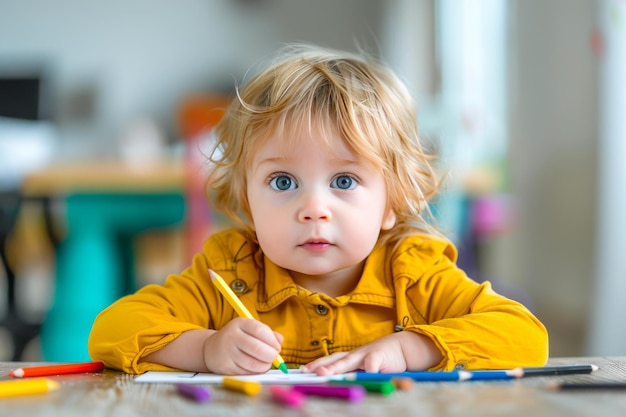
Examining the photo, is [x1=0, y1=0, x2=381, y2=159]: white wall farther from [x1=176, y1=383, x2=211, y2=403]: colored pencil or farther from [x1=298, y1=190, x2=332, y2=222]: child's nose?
[x1=176, y1=383, x2=211, y2=403]: colored pencil

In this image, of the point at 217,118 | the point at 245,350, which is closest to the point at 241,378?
the point at 245,350

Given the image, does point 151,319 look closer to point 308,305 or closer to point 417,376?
point 308,305

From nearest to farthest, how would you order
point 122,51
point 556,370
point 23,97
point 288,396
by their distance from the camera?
point 288,396, point 556,370, point 23,97, point 122,51

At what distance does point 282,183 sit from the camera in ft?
2.80

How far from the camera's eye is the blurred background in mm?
2613

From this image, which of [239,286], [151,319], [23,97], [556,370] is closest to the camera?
[556,370]

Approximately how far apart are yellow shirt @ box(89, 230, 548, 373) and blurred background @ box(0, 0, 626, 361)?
210 mm

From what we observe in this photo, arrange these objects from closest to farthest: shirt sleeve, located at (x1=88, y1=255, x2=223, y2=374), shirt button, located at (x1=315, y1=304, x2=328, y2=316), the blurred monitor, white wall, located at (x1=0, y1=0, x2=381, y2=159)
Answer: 1. shirt sleeve, located at (x1=88, y1=255, x2=223, y2=374)
2. shirt button, located at (x1=315, y1=304, x2=328, y2=316)
3. the blurred monitor
4. white wall, located at (x1=0, y1=0, x2=381, y2=159)

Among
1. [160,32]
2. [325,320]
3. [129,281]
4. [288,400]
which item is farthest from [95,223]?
[160,32]

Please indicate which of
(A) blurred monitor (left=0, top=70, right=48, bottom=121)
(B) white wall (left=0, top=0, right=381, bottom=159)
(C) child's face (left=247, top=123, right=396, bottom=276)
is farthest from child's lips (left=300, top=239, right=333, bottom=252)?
(B) white wall (left=0, top=0, right=381, bottom=159)

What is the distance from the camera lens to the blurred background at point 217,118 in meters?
2.61

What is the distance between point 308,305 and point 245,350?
0.17m

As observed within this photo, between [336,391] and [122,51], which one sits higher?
[122,51]

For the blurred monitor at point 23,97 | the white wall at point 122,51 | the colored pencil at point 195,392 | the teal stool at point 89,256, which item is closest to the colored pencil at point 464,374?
the colored pencil at point 195,392
